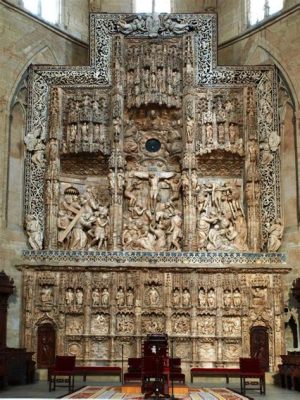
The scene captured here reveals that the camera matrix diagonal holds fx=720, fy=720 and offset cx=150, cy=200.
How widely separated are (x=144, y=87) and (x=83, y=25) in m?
4.77

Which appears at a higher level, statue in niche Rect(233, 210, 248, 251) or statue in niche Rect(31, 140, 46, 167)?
statue in niche Rect(31, 140, 46, 167)

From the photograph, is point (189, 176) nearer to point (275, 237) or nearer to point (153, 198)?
point (153, 198)

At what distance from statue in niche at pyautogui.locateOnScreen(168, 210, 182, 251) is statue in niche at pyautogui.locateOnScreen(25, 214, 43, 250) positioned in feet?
13.6

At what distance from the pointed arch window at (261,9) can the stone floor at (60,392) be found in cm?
1257

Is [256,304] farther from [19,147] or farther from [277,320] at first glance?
[19,147]

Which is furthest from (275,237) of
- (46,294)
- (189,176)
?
(46,294)

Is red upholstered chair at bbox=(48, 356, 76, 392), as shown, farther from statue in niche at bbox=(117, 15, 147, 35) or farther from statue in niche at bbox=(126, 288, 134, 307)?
statue in niche at bbox=(117, 15, 147, 35)

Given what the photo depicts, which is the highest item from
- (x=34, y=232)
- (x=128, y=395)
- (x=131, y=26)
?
(x=131, y=26)

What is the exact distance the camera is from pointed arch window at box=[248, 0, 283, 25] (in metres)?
24.8

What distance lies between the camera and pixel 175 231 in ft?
75.4

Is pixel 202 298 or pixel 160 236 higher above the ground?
pixel 160 236

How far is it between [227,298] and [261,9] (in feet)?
34.3

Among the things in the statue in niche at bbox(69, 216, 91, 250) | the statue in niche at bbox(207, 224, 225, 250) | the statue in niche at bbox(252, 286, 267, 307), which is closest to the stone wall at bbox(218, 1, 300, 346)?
the statue in niche at bbox(252, 286, 267, 307)

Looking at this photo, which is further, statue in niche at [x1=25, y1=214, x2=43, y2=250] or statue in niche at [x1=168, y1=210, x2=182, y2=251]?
statue in niche at [x1=168, y1=210, x2=182, y2=251]
